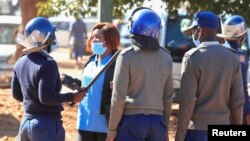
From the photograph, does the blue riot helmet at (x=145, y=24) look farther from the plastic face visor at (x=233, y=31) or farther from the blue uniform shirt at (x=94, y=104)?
the plastic face visor at (x=233, y=31)

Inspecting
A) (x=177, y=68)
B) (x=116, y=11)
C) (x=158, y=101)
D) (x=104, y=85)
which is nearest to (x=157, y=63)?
(x=158, y=101)

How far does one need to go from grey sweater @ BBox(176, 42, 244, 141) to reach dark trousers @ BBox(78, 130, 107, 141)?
0.67 m

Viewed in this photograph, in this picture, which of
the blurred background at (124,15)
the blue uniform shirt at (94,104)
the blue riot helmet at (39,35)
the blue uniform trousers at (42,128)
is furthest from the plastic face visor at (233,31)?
the blue uniform trousers at (42,128)

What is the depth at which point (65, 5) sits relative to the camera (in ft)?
33.3

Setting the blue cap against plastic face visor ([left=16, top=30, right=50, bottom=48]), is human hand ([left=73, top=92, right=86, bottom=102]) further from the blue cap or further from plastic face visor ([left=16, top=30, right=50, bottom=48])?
the blue cap

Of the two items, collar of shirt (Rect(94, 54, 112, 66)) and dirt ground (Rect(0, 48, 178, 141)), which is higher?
collar of shirt (Rect(94, 54, 112, 66))

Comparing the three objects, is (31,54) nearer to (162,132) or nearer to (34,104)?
(34,104)

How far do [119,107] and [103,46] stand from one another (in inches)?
32.9

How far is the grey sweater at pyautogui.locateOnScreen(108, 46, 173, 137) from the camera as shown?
4.54 m

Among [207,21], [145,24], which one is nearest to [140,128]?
[145,24]

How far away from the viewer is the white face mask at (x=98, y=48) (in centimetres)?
522

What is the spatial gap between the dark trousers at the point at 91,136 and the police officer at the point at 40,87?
39 cm

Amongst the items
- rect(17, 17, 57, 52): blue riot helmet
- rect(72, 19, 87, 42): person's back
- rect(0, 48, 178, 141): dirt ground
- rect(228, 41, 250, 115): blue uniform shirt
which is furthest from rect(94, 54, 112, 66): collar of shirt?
rect(72, 19, 87, 42): person's back

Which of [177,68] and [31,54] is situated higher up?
[31,54]
